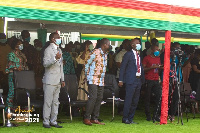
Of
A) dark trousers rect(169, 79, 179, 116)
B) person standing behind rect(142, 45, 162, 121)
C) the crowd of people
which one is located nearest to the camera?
the crowd of people

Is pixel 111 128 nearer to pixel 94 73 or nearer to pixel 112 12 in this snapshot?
pixel 94 73

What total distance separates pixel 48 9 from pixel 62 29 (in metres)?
6.44

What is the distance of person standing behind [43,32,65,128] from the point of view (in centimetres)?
921

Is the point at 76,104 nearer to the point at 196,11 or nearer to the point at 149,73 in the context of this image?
the point at 149,73

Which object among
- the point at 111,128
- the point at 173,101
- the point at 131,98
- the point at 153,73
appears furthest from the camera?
the point at 173,101

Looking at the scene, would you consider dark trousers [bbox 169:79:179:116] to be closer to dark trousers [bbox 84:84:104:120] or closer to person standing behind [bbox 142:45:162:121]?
person standing behind [bbox 142:45:162:121]

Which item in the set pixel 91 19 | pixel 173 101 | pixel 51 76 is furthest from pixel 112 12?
pixel 173 101

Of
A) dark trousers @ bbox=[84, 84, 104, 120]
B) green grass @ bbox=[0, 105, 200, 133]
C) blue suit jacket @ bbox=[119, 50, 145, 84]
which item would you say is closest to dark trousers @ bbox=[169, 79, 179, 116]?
green grass @ bbox=[0, 105, 200, 133]

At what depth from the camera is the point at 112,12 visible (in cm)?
978

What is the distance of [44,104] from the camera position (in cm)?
941

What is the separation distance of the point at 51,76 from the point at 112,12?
190 centimetres

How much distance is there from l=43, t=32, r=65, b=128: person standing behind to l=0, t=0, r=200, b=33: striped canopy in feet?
1.92

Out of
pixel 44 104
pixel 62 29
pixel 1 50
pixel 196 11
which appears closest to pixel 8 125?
pixel 44 104

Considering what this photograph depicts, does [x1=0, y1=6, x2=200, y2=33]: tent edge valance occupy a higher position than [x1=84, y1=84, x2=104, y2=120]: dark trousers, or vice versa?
[x1=0, y1=6, x2=200, y2=33]: tent edge valance
